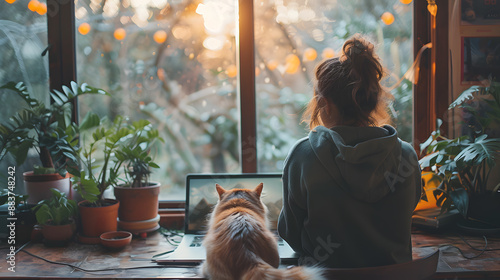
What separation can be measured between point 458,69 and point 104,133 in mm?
1741

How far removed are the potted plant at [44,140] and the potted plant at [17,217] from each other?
2.2 inches

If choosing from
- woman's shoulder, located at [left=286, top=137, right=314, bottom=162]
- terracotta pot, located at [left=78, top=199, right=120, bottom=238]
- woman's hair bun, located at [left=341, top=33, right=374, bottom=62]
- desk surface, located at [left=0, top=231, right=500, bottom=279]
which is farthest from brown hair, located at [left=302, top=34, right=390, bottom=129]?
terracotta pot, located at [left=78, top=199, right=120, bottom=238]

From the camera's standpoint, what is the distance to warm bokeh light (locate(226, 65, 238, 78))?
2.13m

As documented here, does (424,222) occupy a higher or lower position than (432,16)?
lower

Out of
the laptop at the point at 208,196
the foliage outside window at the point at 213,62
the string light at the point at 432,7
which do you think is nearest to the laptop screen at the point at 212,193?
the laptop at the point at 208,196

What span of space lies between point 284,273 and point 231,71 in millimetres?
1317

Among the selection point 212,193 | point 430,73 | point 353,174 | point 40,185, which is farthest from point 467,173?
point 40,185

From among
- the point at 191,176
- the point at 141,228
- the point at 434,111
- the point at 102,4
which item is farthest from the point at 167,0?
the point at 434,111

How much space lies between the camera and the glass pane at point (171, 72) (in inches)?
83.1

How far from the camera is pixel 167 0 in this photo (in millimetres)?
2107

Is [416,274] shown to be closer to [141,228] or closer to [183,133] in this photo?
[141,228]

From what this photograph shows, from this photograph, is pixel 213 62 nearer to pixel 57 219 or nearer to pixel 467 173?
pixel 57 219

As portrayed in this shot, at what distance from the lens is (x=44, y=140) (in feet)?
5.89

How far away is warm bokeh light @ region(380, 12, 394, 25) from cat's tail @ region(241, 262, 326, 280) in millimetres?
1510
